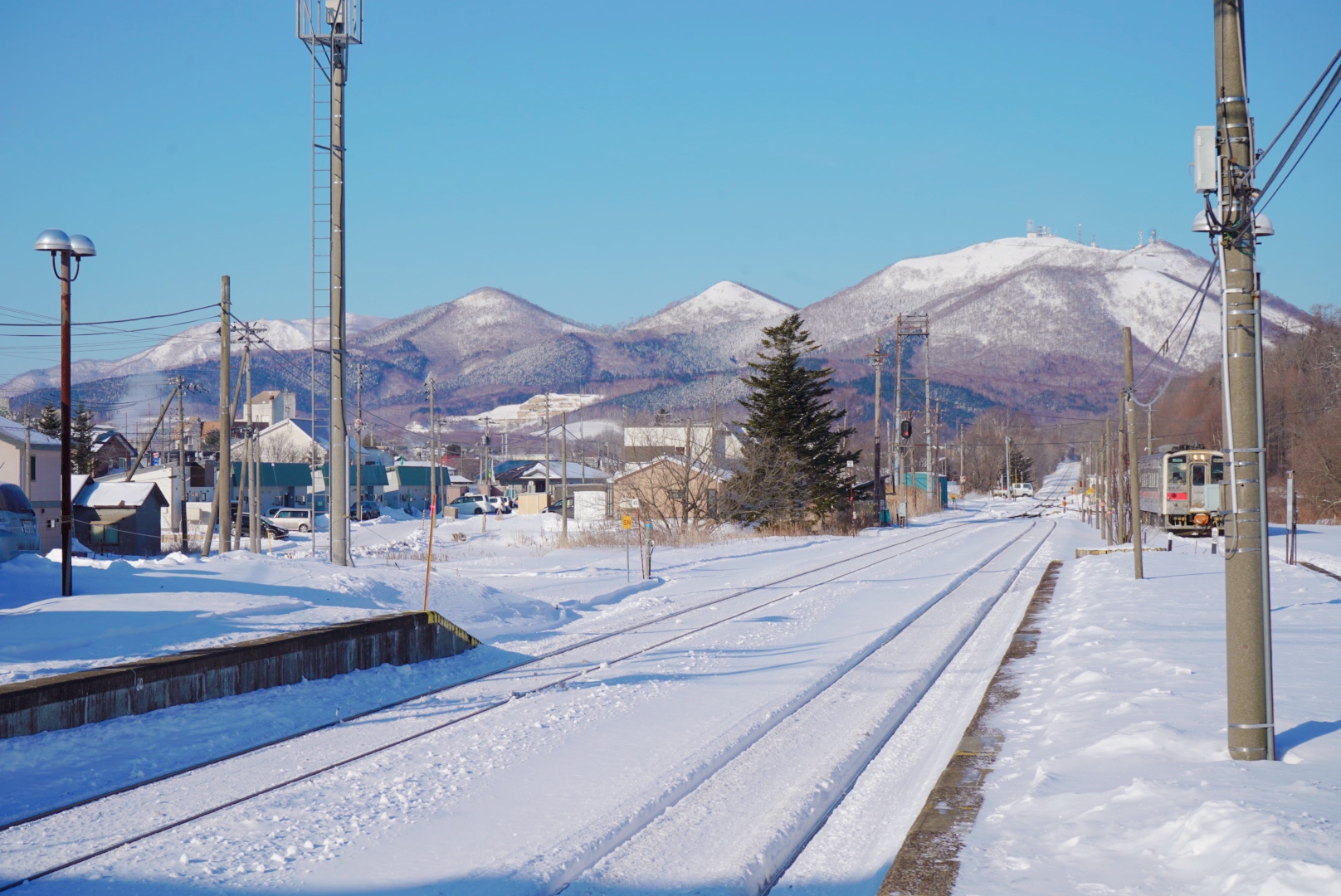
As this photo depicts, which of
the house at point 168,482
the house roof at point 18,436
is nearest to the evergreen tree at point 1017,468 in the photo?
the house at point 168,482

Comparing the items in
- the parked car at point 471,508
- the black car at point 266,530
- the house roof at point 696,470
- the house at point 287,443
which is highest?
the house at point 287,443

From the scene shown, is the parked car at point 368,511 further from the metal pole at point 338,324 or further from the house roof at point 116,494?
the metal pole at point 338,324

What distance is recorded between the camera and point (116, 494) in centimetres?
5144

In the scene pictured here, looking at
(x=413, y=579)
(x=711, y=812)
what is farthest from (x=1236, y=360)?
(x=413, y=579)

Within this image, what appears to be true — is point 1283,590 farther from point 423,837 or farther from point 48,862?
point 48,862

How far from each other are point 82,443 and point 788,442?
50356mm

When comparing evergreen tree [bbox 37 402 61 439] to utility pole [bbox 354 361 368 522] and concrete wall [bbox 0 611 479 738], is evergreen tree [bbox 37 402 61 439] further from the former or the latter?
concrete wall [bbox 0 611 479 738]

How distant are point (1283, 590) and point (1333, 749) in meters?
16.0

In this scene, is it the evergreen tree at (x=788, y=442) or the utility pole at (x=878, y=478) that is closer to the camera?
the evergreen tree at (x=788, y=442)

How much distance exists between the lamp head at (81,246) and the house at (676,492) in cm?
3266

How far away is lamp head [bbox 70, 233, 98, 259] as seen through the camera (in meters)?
16.4

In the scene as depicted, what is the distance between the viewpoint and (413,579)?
19391mm

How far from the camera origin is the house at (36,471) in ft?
159

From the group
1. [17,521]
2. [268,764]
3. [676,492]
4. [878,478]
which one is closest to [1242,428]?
[268,764]
